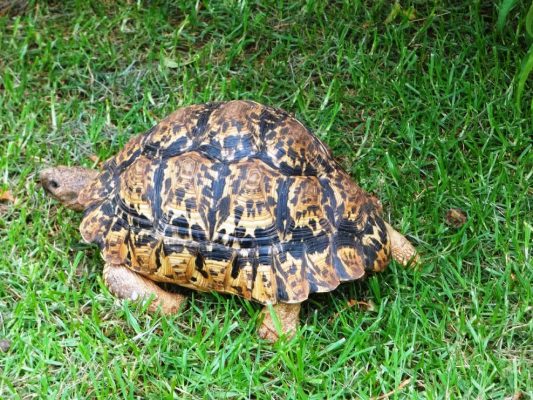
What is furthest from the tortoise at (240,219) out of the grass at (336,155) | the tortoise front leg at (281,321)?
the grass at (336,155)

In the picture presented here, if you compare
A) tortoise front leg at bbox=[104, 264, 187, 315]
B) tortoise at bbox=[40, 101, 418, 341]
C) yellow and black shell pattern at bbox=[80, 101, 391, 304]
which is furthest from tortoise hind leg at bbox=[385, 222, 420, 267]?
tortoise front leg at bbox=[104, 264, 187, 315]

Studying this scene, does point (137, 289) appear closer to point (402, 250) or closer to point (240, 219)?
point (240, 219)

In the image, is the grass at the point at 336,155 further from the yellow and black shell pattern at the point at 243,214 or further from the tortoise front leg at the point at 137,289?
the yellow and black shell pattern at the point at 243,214

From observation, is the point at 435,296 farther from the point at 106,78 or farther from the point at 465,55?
the point at 106,78

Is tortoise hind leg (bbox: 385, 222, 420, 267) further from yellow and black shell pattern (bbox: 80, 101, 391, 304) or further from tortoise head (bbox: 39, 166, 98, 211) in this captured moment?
tortoise head (bbox: 39, 166, 98, 211)

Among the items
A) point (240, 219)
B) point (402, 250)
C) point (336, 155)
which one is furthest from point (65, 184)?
point (402, 250)

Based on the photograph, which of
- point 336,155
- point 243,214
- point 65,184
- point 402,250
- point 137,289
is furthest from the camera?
point 336,155

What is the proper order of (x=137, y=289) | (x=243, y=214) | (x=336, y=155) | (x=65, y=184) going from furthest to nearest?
(x=336, y=155)
(x=65, y=184)
(x=137, y=289)
(x=243, y=214)
